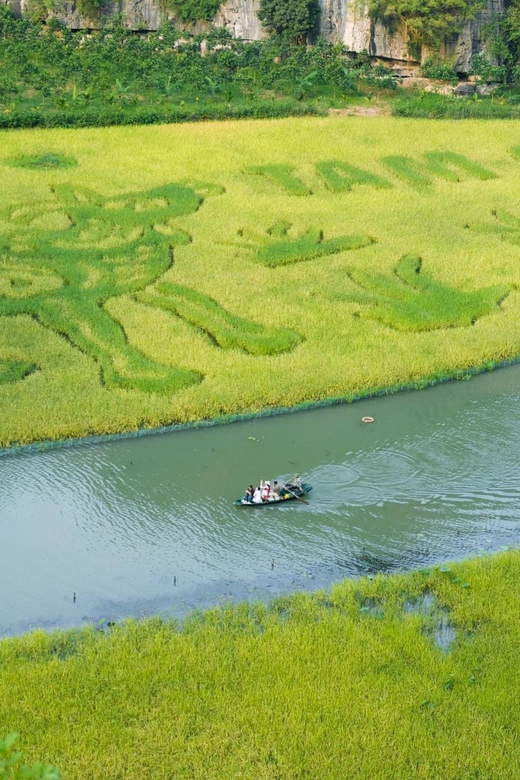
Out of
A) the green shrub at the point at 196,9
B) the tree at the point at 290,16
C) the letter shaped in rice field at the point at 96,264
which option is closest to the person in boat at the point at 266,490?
the letter shaped in rice field at the point at 96,264

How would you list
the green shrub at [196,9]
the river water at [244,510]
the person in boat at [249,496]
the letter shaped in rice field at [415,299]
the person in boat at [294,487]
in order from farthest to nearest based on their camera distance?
1. the green shrub at [196,9]
2. the letter shaped in rice field at [415,299]
3. the person in boat at [294,487]
4. the person in boat at [249,496]
5. the river water at [244,510]

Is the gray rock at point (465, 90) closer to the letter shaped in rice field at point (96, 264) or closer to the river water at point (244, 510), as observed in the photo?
the letter shaped in rice field at point (96, 264)

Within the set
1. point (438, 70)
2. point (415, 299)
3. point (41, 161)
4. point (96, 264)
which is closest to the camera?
point (415, 299)

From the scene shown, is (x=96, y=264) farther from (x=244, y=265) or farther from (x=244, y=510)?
(x=244, y=510)

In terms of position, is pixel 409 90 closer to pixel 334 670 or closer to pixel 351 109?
pixel 351 109

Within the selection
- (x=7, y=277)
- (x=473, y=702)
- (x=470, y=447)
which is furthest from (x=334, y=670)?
(x=7, y=277)

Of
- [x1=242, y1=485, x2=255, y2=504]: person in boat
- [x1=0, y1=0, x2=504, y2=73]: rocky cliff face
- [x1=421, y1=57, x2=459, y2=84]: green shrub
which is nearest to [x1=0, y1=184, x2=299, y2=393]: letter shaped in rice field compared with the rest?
[x1=242, y1=485, x2=255, y2=504]: person in boat

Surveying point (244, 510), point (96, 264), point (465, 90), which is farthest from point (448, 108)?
point (244, 510)
